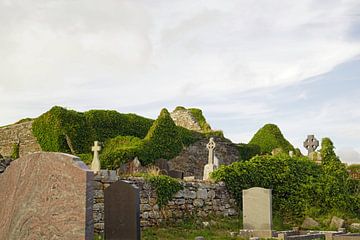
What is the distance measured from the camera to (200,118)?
33250 millimetres

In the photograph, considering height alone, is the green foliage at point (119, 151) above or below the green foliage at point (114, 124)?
below

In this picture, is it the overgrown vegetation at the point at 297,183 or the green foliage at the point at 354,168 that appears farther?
the green foliage at the point at 354,168

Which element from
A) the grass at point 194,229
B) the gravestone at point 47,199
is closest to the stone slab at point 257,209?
the grass at point 194,229

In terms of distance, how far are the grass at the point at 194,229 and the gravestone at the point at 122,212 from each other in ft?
8.62

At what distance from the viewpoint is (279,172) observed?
1861 centimetres

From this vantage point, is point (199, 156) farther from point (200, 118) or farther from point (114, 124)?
point (114, 124)

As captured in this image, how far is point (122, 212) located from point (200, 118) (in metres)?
23.2

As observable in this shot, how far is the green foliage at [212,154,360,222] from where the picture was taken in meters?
17.6

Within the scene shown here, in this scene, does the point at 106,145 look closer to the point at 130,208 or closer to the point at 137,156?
the point at 137,156

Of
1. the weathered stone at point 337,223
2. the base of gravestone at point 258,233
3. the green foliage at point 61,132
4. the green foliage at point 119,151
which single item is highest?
the green foliage at point 61,132

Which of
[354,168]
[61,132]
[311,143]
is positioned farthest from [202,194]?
[354,168]

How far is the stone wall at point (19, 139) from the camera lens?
87.9ft

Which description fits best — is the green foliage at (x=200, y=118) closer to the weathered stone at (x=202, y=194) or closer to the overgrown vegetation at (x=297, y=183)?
the overgrown vegetation at (x=297, y=183)

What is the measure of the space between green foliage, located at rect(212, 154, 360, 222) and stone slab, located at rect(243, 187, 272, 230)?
1.97 meters
